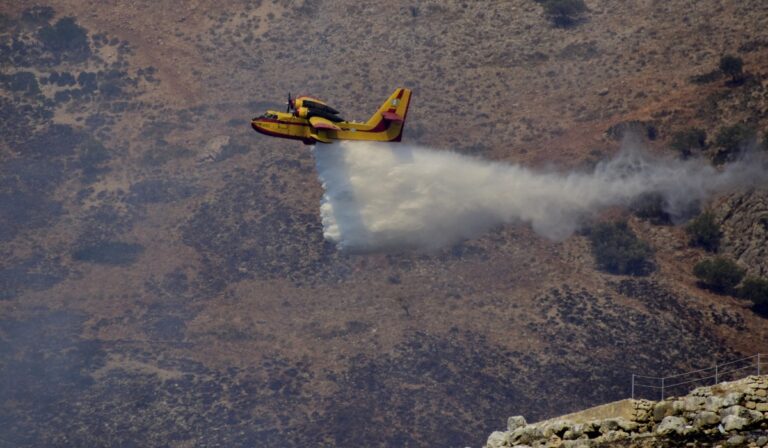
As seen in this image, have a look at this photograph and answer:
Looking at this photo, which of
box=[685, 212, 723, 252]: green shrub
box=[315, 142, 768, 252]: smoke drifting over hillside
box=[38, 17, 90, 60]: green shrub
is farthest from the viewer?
box=[38, 17, 90, 60]: green shrub

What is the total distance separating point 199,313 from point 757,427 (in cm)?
7142

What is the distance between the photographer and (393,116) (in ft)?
251

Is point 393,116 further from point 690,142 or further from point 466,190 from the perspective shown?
point 690,142

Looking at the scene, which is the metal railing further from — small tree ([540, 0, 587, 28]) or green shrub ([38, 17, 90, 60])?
green shrub ([38, 17, 90, 60])

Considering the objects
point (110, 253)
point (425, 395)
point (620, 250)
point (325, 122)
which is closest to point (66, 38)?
point (110, 253)

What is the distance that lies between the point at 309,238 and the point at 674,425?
72.7m

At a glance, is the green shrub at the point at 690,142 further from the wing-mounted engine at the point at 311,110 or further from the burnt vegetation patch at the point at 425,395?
the wing-mounted engine at the point at 311,110

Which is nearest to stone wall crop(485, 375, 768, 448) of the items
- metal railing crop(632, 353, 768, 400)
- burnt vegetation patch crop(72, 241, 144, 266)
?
metal railing crop(632, 353, 768, 400)

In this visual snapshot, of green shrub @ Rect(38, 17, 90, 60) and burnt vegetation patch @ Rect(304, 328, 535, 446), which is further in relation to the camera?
green shrub @ Rect(38, 17, 90, 60)

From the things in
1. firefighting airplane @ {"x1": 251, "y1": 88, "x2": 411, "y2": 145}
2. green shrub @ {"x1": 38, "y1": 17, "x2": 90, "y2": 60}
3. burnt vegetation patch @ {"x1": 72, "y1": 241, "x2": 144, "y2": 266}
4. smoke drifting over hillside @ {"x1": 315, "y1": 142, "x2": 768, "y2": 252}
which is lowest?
burnt vegetation patch @ {"x1": 72, "y1": 241, "x2": 144, "y2": 266}

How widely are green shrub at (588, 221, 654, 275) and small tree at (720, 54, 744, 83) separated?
1655cm

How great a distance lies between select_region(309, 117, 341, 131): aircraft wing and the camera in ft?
246

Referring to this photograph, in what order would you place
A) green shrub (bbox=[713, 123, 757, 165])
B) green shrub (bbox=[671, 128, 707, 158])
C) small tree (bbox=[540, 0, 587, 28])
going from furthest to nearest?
small tree (bbox=[540, 0, 587, 28]), green shrub (bbox=[671, 128, 707, 158]), green shrub (bbox=[713, 123, 757, 165])

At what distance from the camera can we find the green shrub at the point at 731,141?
9981 cm
